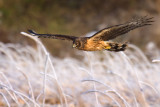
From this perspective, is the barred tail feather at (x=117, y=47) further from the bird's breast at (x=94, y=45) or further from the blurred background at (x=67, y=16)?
the blurred background at (x=67, y=16)

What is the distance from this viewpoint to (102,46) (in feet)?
1.46

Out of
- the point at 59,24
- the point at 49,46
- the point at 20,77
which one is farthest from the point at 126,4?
the point at 20,77

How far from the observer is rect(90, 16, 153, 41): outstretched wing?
435 millimetres

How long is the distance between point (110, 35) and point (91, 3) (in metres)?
6.18

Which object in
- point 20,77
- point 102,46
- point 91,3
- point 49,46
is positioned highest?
point 91,3

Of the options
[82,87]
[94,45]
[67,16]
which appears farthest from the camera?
[67,16]

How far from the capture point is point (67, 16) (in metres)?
6.55

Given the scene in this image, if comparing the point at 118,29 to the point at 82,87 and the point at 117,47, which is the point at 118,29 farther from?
the point at 82,87

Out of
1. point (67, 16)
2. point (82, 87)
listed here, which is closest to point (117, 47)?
point (82, 87)

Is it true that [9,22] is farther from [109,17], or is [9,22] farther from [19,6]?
[109,17]

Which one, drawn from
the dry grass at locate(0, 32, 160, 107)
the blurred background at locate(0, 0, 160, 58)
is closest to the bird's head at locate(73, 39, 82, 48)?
the dry grass at locate(0, 32, 160, 107)

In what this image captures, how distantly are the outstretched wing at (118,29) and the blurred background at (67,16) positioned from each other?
5.43m

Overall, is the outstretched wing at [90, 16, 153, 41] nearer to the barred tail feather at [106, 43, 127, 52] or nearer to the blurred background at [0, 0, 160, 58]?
the barred tail feather at [106, 43, 127, 52]

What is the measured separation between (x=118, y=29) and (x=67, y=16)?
6.19 meters
